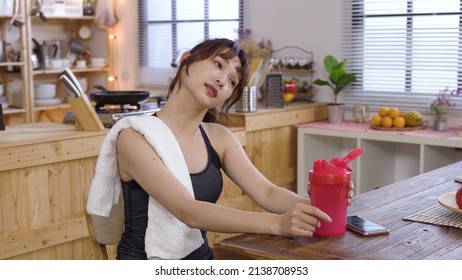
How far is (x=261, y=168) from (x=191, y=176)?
209 centimetres

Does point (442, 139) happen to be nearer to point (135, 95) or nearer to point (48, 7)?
point (135, 95)

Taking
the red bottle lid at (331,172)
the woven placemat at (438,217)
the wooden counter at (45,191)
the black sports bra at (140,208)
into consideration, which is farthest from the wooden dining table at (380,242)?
the wooden counter at (45,191)

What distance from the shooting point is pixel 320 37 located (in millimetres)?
4312

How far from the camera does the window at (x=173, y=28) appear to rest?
489 cm

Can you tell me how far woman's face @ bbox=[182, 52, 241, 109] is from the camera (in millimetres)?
1791

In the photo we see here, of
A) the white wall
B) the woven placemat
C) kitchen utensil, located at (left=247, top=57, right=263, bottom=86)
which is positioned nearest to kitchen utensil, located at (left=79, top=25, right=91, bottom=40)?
the white wall

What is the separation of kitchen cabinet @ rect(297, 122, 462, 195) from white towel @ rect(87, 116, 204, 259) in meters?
2.08


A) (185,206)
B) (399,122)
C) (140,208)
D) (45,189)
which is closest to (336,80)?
(399,122)

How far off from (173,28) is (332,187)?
3.90m

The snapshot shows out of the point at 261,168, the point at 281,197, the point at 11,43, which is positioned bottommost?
the point at 261,168

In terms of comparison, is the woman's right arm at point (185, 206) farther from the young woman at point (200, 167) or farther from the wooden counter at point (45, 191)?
the wooden counter at point (45, 191)
